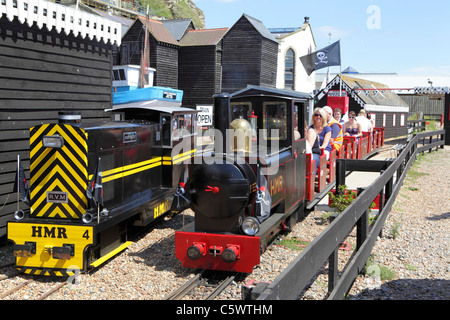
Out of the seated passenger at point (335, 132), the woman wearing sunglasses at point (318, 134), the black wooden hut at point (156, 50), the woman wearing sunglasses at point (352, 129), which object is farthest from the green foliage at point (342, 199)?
the black wooden hut at point (156, 50)

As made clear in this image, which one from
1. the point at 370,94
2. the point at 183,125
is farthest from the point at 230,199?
the point at 370,94

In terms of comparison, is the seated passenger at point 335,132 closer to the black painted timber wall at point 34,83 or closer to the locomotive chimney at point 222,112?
the black painted timber wall at point 34,83

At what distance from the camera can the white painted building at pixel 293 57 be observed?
3822cm

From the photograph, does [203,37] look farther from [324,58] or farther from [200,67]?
[324,58]

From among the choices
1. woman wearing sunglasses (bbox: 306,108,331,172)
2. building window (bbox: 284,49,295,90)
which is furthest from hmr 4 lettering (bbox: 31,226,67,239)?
building window (bbox: 284,49,295,90)

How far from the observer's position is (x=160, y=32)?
1259 inches

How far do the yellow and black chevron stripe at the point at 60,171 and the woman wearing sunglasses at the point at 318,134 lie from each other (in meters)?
4.44

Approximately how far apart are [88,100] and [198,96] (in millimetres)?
24321

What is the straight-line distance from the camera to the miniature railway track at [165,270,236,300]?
4977 millimetres

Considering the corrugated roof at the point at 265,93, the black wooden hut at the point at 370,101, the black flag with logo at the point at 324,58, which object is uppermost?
the black flag with logo at the point at 324,58

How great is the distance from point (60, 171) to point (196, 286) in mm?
2390

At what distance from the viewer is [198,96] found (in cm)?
3309

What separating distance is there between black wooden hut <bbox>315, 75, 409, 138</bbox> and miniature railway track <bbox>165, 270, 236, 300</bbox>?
15.9 m
